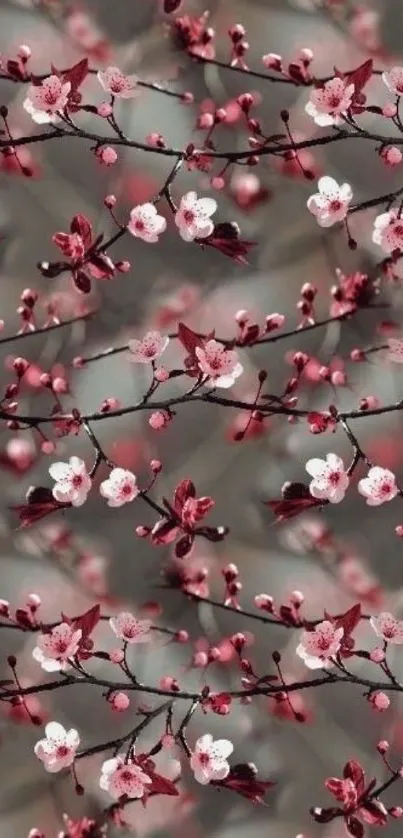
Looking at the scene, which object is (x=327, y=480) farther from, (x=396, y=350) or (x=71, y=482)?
(x=71, y=482)

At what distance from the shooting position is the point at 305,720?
45.0 inches

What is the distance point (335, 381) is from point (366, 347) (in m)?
0.06

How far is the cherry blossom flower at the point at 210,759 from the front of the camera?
1103 mm

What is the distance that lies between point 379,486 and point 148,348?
1.13ft

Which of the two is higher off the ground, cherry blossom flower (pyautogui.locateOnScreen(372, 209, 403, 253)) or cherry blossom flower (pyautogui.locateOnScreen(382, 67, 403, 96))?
cherry blossom flower (pyautogui.locateOnScreen(382, 67, 403, 96))

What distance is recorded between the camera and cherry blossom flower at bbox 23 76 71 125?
44.3 inches

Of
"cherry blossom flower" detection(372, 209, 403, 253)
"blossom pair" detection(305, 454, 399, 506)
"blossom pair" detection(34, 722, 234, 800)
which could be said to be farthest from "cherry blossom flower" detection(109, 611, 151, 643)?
"cherry blossom flower" detection(372, 209, 403, 253)

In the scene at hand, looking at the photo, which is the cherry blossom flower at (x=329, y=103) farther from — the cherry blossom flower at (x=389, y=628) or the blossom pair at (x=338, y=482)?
the cherry blossom flower at (x=389, y=628)

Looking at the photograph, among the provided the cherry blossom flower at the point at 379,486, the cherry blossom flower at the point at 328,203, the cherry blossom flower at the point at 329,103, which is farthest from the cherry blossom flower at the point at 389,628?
the cherry blossom flower at the point at 329,103

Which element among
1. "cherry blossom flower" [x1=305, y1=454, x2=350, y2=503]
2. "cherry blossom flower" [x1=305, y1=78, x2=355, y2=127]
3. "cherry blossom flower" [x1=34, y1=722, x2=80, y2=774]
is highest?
"cherry blossom flower" [x1=305, y1=78, x2=355, y2=127]

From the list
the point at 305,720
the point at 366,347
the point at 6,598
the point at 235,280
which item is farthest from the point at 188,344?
the point at 305,720

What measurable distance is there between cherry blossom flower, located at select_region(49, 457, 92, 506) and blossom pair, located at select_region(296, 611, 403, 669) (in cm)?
33

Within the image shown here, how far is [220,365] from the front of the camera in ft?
3.72

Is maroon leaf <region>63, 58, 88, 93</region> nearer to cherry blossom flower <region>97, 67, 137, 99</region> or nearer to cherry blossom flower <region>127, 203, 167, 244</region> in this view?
cherry blossom flower <region>97, 67, 137, 99</region>
